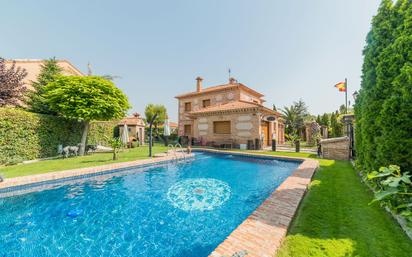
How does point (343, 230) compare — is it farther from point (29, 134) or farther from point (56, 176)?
point (29, 134)

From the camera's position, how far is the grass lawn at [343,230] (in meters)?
2.22

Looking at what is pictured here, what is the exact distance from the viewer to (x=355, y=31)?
809 centimetres

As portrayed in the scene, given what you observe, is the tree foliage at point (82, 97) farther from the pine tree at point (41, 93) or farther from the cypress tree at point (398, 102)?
the cypress tree at point (398, 102)

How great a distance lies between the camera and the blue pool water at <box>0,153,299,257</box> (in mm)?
2979

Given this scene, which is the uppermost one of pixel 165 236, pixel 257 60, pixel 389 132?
pixel 257 60

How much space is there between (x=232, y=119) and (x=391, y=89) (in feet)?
45.6

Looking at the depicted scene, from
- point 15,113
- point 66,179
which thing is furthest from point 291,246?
point 15,113

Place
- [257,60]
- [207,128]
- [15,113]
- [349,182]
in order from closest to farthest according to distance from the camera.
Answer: [349,182] → [15,113] → [257,60] → [207,128]

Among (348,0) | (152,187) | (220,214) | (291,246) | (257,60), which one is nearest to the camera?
(291,246)

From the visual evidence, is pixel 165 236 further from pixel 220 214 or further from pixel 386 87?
pixel 386 87

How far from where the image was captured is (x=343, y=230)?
2.71m

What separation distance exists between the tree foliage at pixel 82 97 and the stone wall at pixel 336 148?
14221 millimetres

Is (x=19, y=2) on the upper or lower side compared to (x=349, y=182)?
upper

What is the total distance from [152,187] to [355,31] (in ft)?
39.9
